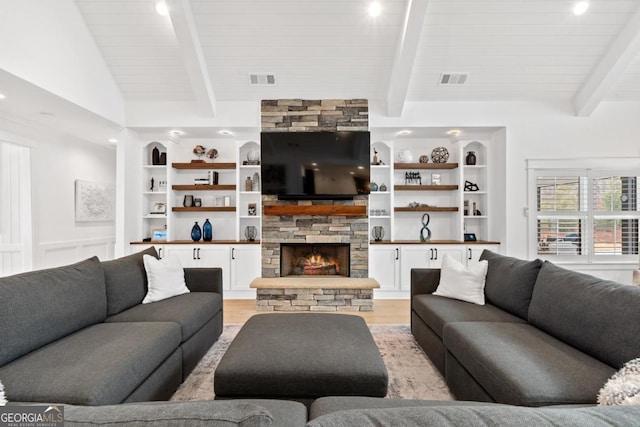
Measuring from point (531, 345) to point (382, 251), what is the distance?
304 centimetres

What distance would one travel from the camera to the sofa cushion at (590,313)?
1.61 metres

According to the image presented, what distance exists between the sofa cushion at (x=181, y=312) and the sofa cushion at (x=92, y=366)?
0.22m

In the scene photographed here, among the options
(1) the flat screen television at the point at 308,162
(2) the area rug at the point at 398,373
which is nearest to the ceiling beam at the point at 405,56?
(1) the flat screen television at the point at 308,162

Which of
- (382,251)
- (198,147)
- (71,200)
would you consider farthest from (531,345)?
(71,200)

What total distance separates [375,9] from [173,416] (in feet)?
13.2

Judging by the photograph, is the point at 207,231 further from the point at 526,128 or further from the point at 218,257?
the point at 526,128

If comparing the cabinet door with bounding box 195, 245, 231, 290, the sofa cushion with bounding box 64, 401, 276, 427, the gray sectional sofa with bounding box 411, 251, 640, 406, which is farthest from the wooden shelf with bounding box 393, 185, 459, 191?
the sofa cushion with bounding box 64, 401, 276, 427

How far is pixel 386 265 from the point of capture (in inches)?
194

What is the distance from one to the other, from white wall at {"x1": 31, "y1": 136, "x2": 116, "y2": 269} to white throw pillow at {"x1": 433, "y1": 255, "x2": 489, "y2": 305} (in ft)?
18.3

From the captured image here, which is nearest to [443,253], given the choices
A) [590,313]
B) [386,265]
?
[386,265]

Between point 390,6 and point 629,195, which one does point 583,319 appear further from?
point 629,195

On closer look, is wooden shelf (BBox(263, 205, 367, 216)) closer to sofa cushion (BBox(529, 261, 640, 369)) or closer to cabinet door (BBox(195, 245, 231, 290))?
cabinet door (BBox(195, 245, 231, 290))

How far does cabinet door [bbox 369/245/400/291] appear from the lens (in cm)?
492

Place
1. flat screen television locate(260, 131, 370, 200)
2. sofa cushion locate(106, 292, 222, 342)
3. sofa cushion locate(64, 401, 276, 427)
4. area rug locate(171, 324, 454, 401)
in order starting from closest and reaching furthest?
1. sofa cushion locate(64, 401, 276, 427)
2. area rug locate(171, 324, 454, 401)
3. sofa cushion locate(106, 292, 222, 342)
4. flat screen television locate(260, 131, 370, 200)
